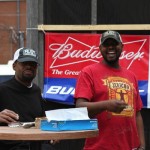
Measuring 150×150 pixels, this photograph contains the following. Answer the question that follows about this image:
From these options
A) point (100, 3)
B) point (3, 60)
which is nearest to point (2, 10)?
point (3, 60)

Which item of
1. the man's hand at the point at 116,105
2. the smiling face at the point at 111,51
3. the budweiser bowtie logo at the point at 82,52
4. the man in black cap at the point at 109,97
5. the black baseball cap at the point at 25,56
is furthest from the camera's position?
the budweiser bowtie logo at the point at 82,52

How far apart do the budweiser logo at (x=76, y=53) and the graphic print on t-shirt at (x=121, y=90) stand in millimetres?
1715

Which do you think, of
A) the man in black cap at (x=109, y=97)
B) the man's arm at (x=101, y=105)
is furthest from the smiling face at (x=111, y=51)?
the man's arm at (x=101, y=105)

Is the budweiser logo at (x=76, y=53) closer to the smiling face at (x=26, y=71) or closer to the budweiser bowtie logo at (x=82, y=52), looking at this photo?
the budweiser bowtie logo at (x=82, y=52)

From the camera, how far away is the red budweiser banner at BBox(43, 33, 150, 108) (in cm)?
537

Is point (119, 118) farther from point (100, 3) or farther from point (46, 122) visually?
point (100, 3)

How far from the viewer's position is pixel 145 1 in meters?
5.42

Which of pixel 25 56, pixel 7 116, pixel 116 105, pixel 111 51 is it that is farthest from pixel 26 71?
pixel 116 105

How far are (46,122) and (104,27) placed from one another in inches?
105

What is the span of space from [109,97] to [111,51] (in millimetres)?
379

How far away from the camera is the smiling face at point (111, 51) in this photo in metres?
3.63

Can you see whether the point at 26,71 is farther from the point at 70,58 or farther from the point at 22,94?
the point at 70,58

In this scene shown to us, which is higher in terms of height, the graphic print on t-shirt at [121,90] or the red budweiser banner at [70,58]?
the red budweiser banner at [70,58]

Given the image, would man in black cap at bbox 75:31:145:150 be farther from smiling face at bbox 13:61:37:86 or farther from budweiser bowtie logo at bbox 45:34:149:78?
budweiser bowtie logo at bbox 45:34:149:78
